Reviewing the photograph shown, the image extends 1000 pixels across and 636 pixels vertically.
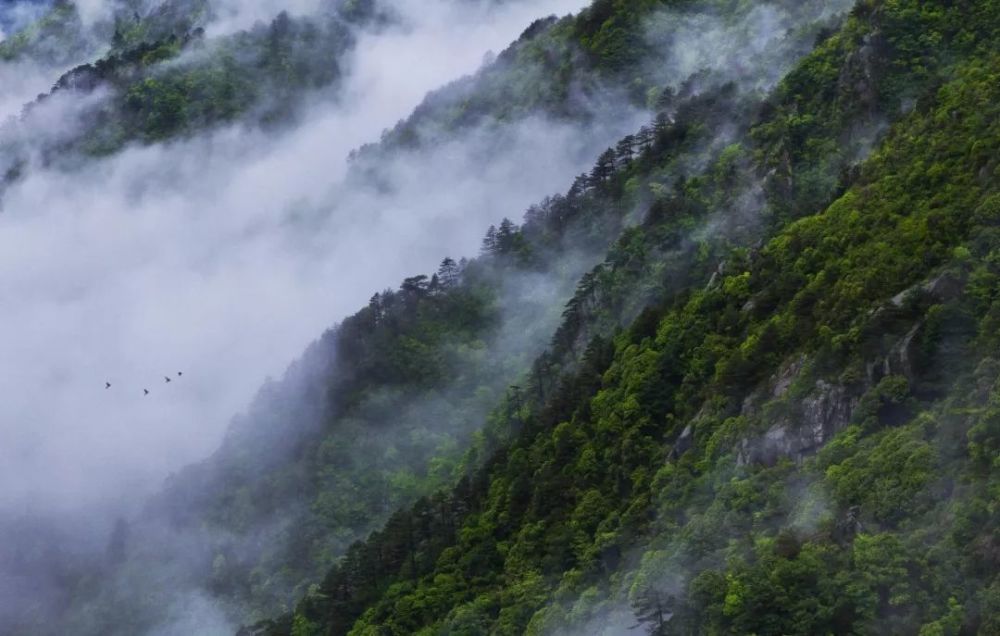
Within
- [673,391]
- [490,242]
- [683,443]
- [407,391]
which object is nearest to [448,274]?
[490,242]

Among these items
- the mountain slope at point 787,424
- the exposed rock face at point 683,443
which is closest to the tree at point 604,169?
the mountain slope at point 787,424

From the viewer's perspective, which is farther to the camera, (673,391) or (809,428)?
(673,391)

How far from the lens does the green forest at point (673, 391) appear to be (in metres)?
91.8

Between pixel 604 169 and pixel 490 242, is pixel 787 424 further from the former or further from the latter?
pixel 490 242

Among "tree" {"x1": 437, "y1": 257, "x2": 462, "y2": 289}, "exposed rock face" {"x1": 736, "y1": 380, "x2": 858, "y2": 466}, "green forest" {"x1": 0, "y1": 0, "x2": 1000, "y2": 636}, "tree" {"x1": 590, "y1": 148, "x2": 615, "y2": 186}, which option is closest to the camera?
"green forest" {"x1": 0, "y1": 0, "x2": 1000, "y2": 636}

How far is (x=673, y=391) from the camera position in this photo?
120 metres

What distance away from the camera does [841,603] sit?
86.2 m

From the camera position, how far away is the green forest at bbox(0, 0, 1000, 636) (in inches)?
3615

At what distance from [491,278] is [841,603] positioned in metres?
81.2

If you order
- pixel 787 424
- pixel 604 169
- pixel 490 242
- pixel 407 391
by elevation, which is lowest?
pixel 787 424

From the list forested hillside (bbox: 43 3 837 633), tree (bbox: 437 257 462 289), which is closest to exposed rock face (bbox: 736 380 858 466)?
forested hillside (bbox: 43 3 837 633)

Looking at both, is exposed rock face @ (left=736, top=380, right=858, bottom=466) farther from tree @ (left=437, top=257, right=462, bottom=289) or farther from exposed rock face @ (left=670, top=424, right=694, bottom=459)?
tree @ (left=437, top=257, right=462, bottom=289)

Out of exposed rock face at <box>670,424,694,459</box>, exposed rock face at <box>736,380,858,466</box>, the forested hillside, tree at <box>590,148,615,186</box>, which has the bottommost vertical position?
exposed rock face at <box>736,380,858,466</box>

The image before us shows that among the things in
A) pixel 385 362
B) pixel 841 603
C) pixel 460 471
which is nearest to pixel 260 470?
pixel 385 362
